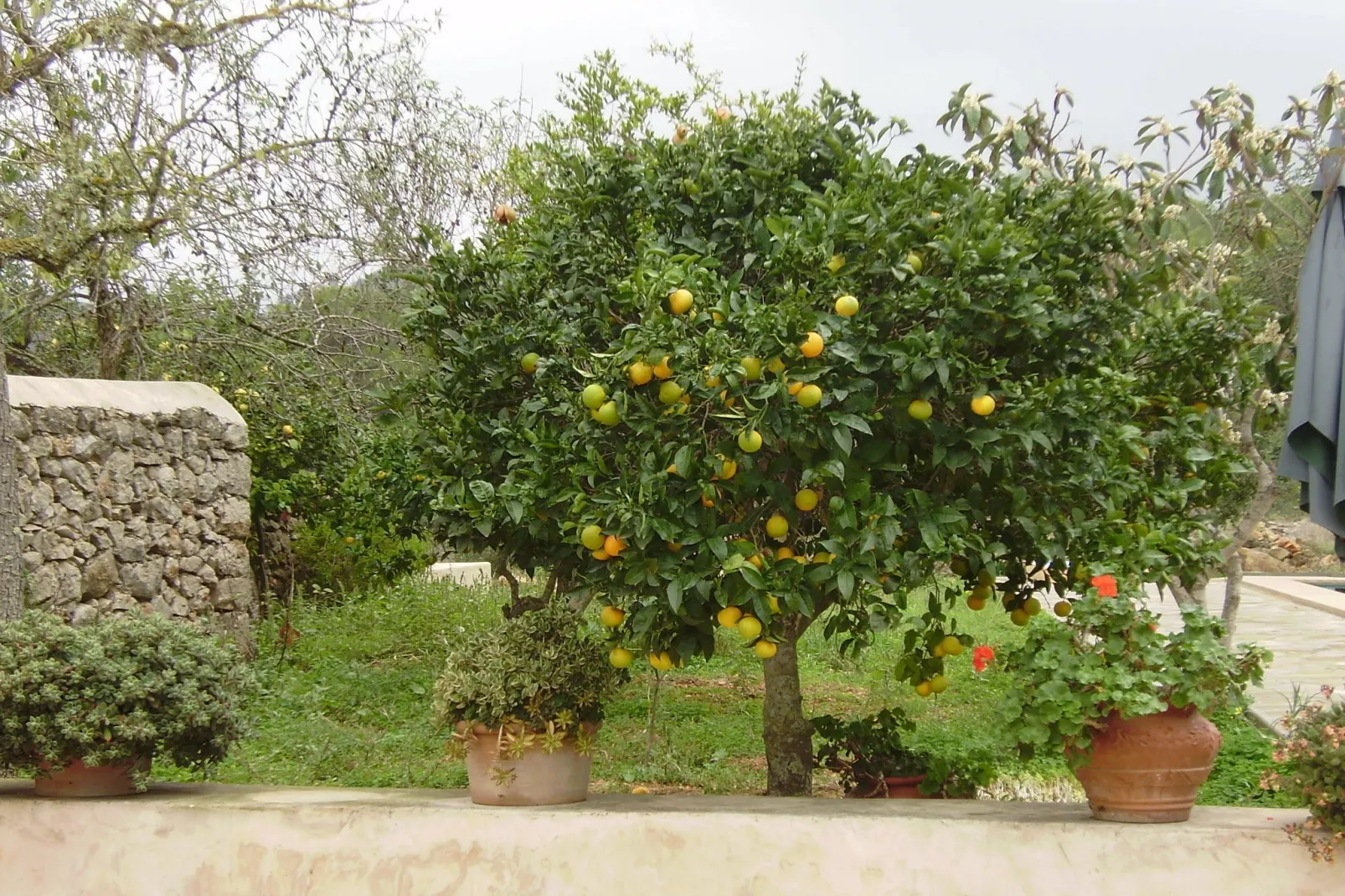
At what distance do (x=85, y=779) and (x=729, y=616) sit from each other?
2.18 meters

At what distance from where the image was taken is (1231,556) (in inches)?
226

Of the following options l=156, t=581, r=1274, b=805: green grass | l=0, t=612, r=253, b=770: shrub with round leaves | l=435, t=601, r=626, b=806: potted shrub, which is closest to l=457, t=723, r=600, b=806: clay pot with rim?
l=435, t=601, r=626, b=806: potted shrub

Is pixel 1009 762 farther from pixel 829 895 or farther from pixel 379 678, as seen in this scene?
pixel 379 678

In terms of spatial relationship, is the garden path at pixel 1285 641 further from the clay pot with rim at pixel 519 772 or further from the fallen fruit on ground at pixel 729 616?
the clay pot with rim at pixel 519 772

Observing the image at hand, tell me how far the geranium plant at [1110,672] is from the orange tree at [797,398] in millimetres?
→ 371

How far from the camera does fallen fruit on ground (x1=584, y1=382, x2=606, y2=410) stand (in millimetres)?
3295

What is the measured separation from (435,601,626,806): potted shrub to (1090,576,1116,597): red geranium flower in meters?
1.51

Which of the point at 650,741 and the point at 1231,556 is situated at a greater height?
the point at 1231,556

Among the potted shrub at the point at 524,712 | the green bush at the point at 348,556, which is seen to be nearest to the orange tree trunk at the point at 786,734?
the potted shrub at the point at 524,712

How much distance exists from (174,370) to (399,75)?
295 cm

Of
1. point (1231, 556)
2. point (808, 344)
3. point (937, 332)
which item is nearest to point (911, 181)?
point (937, 332)

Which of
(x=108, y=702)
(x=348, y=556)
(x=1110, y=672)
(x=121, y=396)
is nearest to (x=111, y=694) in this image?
(x=108, y=702)

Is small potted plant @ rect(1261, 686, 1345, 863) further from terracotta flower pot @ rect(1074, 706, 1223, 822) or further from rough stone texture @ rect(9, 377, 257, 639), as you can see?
rough stone texture @ rect(9, 377, 257, 639)

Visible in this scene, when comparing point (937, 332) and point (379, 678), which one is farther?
point (379, 678)
